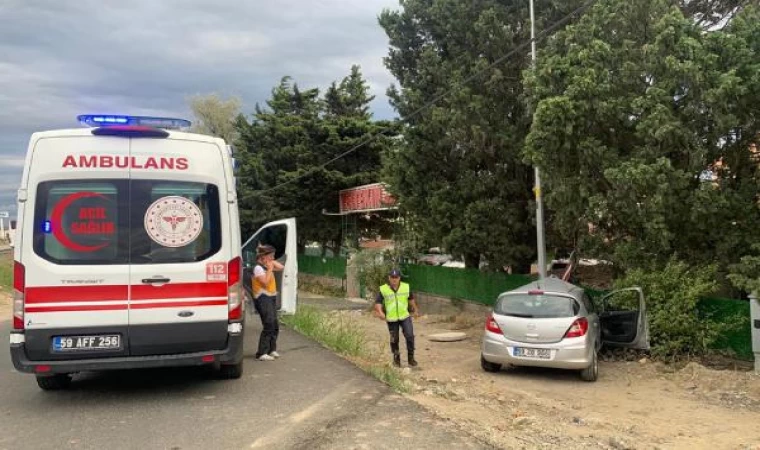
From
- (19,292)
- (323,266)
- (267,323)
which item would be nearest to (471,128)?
(267,323)

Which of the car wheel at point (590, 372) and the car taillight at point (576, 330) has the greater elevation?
the car taillight at point (576, 330)

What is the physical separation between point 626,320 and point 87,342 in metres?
9.16

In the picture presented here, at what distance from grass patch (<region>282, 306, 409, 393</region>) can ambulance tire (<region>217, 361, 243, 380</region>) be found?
4.81ft

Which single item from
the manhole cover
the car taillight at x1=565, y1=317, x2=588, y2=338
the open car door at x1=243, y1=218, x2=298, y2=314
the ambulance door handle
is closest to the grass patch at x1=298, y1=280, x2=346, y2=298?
the manhole cover

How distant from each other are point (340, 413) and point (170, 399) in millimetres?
1868

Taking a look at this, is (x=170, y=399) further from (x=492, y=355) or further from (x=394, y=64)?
(x=394, y=64)

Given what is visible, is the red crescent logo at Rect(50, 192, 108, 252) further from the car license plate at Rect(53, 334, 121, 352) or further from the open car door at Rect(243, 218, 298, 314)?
the open car door at Rect(243, 218, 298, 314)

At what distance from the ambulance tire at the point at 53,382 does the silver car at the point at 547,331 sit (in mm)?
6340

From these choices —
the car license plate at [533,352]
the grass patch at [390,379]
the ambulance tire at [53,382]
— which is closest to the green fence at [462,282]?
the car license plate at [533,352]

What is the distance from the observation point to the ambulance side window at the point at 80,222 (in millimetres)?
5980

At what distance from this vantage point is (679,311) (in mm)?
11062

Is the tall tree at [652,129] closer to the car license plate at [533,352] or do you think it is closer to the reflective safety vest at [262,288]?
the car license plate at [533,352]

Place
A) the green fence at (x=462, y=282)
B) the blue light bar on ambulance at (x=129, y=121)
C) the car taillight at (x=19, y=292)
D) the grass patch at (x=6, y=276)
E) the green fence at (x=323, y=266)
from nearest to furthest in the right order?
1. the car taillight at (x=19, y=292)
2. the blue light bar on ambulance at (x=129, y=121)
3. the green fence at (x=462, y=282)
4. the grass patch at (x=6, y=276)
5. the green fence at (x=323, y=266)

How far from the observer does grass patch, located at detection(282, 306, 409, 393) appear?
7.24m
